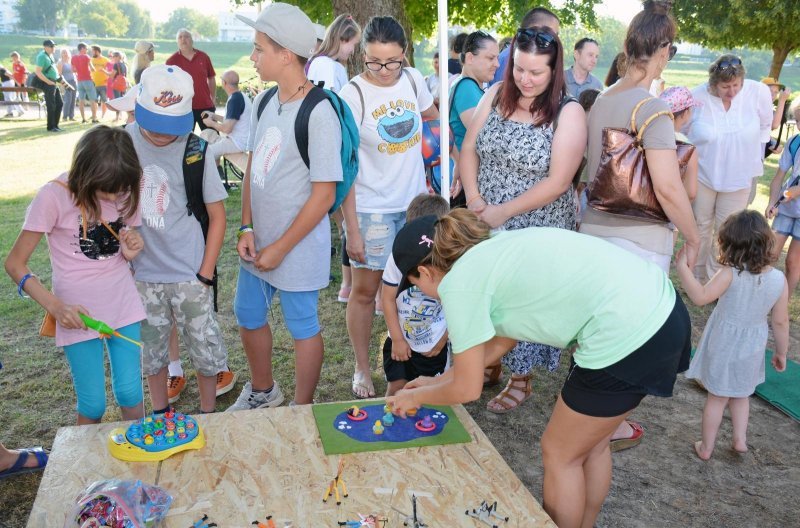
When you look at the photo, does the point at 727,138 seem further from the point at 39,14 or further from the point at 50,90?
the point at 39,14

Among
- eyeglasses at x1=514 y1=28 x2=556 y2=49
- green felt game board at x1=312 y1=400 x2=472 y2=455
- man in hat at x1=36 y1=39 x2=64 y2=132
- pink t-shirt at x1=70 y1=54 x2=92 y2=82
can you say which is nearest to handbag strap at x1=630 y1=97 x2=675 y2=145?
eyeglasses at x1=514 y1=28 x2=556 y2=49

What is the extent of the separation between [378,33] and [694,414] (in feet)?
8.63

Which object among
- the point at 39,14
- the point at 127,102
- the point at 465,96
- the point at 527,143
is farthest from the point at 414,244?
the point at 39,14

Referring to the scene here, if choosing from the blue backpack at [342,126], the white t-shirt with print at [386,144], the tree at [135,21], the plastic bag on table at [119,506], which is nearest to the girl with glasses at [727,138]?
the white t-shirt with print at [386,144]

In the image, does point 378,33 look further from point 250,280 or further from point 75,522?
point 75,522

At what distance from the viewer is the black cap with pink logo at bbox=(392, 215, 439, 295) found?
2.32m

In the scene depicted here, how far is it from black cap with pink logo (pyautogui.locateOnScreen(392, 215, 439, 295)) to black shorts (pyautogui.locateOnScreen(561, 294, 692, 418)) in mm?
629

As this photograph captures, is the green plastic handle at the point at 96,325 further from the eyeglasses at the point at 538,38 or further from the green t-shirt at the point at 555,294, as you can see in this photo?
the eyeglasses at the point at 538,38

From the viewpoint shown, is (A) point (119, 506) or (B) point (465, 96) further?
(B) point (465, 96)

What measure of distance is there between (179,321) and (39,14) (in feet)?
301

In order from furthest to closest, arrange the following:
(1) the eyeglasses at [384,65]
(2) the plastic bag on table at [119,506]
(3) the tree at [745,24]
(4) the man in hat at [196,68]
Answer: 1. (3) the tree at [745,24]
2. (4) the man in hat at [196,68]
3. (1) the eyeglasses at [384,65]
4. (2) the plastic bag on table at [119,506]

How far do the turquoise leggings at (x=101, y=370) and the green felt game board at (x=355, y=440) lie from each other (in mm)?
769

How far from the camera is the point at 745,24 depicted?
19.1 metres

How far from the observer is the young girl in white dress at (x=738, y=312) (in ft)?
10.6
